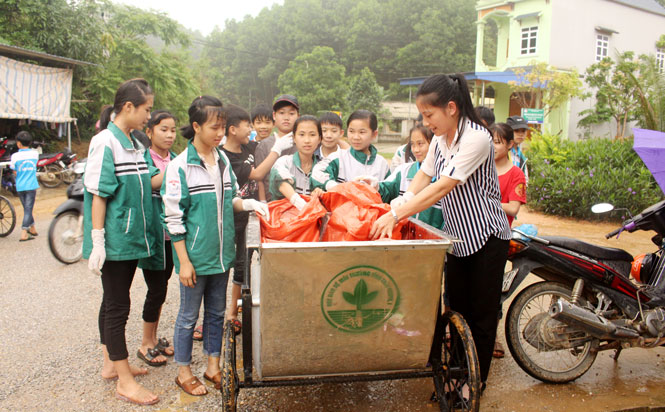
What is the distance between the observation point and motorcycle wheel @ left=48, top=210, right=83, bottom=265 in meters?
5.33

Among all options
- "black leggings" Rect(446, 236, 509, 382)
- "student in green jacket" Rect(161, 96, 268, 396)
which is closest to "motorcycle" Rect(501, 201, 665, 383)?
"black leggings" Rect(446, 236, 509, 382)

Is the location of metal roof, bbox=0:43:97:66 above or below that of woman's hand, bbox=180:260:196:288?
above

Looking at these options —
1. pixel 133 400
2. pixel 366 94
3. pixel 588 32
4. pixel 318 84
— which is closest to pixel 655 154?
pixel 133 400

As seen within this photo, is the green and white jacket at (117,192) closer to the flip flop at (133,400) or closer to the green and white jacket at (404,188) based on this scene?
the flip flop at (133,400)

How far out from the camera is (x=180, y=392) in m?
2.89

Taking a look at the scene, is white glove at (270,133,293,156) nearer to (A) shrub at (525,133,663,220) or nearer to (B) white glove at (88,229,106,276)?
(B) white glove at (88,229,106,276)

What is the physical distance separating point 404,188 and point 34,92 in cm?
1044

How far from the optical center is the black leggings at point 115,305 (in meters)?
2.73

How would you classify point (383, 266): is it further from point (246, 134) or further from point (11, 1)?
point (11, 1)

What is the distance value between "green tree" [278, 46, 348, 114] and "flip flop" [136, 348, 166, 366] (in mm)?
29893

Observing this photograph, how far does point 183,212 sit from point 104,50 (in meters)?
12.7

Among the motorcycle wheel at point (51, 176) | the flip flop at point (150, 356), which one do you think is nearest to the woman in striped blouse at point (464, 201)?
the flip flop at point (150, 356)

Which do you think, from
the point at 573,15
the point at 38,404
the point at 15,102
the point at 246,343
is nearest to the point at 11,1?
the point at 15,102

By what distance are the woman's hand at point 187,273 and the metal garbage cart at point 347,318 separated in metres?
0.40
